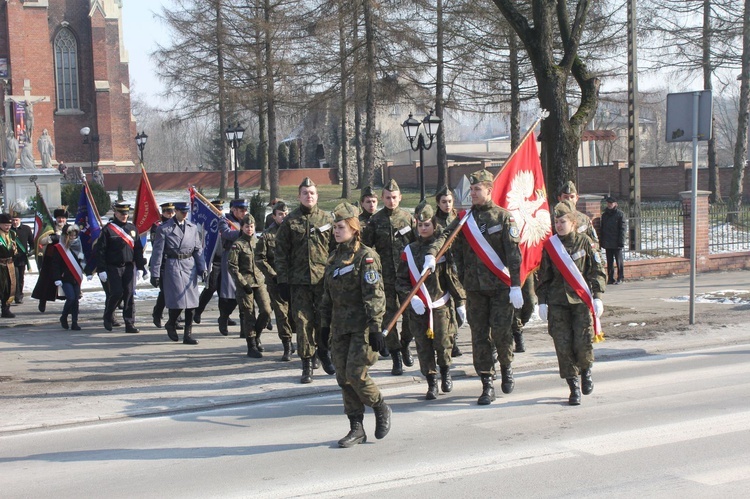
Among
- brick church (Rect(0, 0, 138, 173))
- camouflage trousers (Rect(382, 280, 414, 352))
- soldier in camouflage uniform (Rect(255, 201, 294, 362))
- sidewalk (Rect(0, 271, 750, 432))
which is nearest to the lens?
sidewalk (Rect(0, 271, 750, 432))

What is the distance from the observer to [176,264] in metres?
12.4

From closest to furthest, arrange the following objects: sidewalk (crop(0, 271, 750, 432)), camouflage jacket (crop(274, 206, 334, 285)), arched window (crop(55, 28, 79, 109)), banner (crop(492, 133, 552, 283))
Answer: sidewalk (crop(0, 271, 750, 432)) < camouflage jacket (crop(274, 206, 334, 285)) < banner (crop(492, 133, 552, 283)) < arched window (crop(55, 28, 79, 109))

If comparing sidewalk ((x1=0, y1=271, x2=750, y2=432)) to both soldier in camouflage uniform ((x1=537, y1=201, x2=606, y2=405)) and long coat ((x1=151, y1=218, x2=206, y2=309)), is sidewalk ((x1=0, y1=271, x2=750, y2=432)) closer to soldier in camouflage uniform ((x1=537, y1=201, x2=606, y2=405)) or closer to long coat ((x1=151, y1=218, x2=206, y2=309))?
long coat ((x1=151, y1=218, x2=206, y2=309))

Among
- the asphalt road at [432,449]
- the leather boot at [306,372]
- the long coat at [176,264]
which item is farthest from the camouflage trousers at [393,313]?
the long coat at [176,264]

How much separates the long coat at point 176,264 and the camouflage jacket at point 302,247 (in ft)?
9.56

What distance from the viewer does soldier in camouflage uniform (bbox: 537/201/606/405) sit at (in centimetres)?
826

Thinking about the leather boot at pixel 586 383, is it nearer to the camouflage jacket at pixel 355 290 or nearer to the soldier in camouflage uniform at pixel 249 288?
the camouflage jacket at pixel 355 290

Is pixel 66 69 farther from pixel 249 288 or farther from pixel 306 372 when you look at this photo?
pixel 306 372

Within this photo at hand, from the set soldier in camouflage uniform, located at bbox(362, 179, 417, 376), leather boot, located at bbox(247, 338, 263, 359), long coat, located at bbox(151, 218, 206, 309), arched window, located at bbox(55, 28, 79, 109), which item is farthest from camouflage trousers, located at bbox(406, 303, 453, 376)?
arched window, located at bbox(55, 28, 79, 109)

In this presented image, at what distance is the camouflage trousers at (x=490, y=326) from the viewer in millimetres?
8391

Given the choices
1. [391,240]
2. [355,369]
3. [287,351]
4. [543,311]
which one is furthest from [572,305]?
[287,351]

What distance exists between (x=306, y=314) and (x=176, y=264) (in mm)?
3423

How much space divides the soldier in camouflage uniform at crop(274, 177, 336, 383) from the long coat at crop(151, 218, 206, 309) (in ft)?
9.02

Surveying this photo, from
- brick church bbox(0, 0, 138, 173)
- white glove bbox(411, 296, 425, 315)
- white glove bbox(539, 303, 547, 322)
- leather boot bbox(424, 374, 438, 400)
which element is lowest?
leather boot bbox(424, 374, 438, 400)
